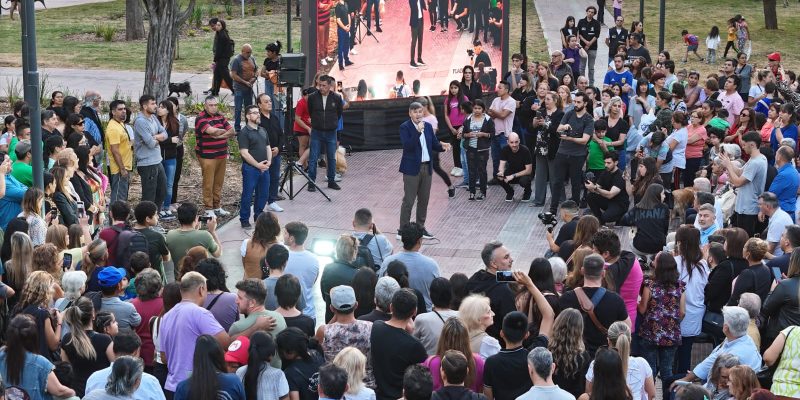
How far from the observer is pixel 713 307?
398 inches

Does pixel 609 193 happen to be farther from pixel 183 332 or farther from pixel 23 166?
pixel 183 332

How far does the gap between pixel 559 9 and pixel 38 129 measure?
3139 centimetres

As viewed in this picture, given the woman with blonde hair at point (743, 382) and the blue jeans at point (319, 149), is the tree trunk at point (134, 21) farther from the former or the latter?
the woman with blonde hair at point (743, 382)

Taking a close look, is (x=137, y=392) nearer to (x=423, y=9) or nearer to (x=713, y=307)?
(x=713, y=307)

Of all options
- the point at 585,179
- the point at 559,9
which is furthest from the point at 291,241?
the point at 559,9

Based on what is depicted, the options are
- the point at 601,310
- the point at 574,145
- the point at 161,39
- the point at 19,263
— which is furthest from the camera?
the point at 161,39

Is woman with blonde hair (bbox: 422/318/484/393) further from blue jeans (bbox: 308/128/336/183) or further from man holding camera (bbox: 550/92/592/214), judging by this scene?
blue jeans (bbox: 308/128/336/183)

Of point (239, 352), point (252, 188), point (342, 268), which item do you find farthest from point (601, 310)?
point (252, 188)

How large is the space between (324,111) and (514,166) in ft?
9.71

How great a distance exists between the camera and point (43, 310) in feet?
27.0

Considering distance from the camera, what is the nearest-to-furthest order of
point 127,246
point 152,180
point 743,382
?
point 743,382, point 127,246, point 152,180

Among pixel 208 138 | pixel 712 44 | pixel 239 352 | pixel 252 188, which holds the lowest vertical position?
pixel 252 188

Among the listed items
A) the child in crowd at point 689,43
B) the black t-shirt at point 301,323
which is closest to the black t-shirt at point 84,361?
the black t-shirt at point 301,323

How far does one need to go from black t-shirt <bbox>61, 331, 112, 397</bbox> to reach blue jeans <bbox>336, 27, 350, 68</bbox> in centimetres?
1175
